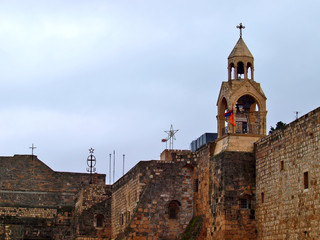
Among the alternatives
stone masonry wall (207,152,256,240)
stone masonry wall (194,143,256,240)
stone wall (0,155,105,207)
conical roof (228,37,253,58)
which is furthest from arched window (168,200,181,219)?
stone wall (0,155,105,207)

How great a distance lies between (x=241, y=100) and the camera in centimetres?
3478

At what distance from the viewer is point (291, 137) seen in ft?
93.1

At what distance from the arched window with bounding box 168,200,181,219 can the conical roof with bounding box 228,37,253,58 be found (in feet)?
29.3

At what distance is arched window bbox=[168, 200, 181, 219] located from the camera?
121ft

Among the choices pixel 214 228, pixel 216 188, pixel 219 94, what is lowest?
pixel 214 228

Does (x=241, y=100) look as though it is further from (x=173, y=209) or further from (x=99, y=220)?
(x=99, y=220)

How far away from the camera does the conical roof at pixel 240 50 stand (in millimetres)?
34312

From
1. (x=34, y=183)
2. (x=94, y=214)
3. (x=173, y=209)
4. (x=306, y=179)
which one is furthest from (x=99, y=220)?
(x=306, y=179)

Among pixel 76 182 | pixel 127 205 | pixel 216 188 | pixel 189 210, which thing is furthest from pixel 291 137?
pixel 76 182

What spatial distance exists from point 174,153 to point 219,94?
470 centimetres

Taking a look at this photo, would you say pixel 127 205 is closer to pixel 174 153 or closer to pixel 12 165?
pixel 174 153

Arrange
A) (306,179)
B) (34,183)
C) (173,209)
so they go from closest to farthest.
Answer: (306,179) → (173,209) → (34,183)

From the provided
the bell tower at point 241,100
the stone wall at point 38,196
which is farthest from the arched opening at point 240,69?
the stone wall at point 38,196

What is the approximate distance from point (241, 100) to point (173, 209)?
7.49 metres
